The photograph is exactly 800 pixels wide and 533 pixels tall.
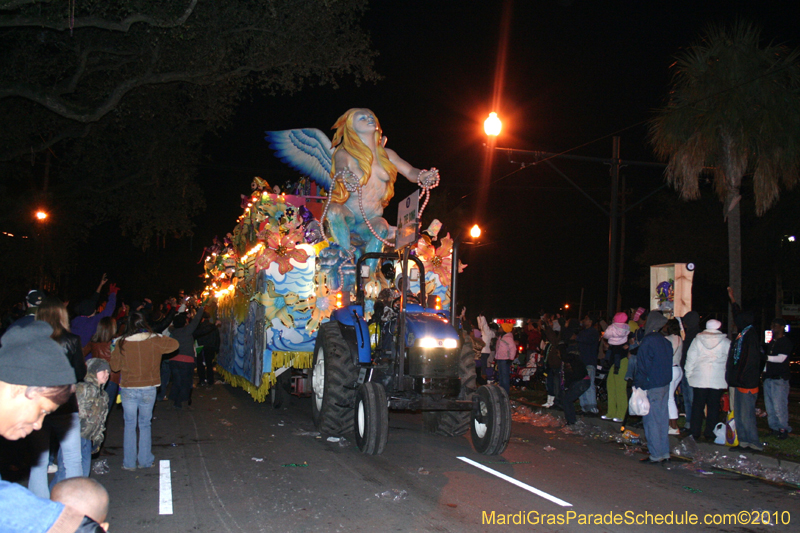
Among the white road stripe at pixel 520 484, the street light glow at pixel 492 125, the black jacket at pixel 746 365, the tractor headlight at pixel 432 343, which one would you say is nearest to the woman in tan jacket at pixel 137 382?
the tractor headlight at pixel 432 343

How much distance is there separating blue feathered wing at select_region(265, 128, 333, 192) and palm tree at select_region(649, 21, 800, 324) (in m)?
6.66

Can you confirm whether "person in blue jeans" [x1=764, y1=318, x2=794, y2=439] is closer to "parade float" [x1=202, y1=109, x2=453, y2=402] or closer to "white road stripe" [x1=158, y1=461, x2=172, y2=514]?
"parade float" [x1=202, y1=109, x2=453, y2=402]

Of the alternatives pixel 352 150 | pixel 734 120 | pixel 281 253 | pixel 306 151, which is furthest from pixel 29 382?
pixel 734 120

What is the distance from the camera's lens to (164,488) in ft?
19.7

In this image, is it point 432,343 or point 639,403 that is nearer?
point 432,343

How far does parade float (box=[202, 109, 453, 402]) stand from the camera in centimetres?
1018

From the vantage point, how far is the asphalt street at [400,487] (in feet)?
16.9

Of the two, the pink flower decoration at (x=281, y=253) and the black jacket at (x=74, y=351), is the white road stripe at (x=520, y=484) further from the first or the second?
the pink flower decoration at (x=281, y=253)

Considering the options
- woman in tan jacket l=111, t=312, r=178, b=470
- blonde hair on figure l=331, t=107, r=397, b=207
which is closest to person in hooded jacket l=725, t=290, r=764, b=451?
blonde hair on figure l=331, t=107, r=397, b=207

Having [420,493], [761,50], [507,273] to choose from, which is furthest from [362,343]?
[507,273]

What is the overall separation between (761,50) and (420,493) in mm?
10740

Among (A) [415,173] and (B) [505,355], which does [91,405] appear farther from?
(B) [505,355]

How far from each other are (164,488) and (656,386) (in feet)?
Result: 18.7

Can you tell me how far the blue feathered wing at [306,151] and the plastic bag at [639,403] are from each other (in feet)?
21.6
